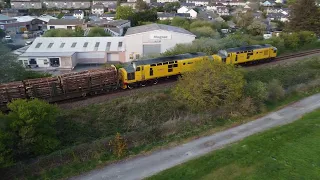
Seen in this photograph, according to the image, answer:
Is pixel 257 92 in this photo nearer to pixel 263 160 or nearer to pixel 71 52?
pixel 263 160

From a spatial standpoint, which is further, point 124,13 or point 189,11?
point 189,11

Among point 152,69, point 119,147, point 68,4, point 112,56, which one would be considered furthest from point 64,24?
point 119,147

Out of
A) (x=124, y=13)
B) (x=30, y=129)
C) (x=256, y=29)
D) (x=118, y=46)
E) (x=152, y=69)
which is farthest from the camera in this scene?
(x=124, y=13)

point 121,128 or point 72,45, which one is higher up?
point 72,45

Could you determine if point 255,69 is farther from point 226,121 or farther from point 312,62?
point 226,121

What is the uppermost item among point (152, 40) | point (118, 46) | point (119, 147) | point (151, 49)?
point (152, 40)

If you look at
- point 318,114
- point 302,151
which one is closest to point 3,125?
point 302,151

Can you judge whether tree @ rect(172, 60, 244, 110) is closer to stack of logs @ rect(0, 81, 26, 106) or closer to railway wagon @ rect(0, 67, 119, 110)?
railway wagon @ rect(0, 67, 119, 110)

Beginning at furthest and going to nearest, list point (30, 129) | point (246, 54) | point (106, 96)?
point (246, 54) → point (106, 96) → point (30, 129)
